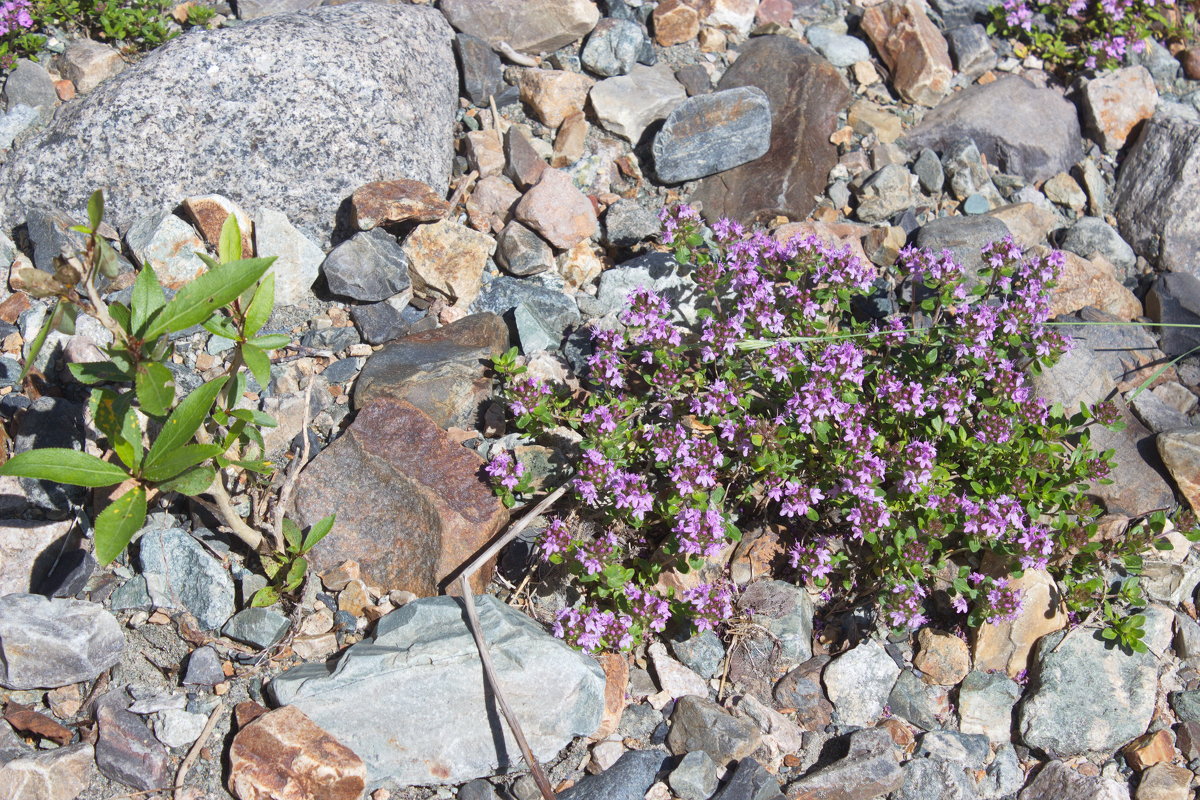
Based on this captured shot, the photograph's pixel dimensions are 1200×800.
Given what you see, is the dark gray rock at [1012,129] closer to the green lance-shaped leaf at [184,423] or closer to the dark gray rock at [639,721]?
the dark gray rock at [639,721]

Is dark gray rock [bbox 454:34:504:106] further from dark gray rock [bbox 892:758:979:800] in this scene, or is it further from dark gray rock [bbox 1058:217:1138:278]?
dark gray rock [bbox 892:758:979:800]

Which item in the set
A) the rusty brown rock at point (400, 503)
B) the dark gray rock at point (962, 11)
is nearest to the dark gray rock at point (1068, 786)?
the rusty brown rock at point (400, 503)

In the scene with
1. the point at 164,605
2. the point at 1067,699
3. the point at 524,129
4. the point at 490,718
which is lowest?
the point at 1067,699

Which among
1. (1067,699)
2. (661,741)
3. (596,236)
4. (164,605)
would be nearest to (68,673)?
(164,605)

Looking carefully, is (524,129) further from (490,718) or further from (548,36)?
(490,718)

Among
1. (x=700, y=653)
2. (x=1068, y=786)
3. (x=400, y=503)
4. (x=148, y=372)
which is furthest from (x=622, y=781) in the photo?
(x=148, y=372)

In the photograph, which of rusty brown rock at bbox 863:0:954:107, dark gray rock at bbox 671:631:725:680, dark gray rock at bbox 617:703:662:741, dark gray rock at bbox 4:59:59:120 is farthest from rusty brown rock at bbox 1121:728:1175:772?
dark gray rock at bbox 4:59:59:120

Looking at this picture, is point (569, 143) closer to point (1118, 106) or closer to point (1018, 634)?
point (1018, 634)

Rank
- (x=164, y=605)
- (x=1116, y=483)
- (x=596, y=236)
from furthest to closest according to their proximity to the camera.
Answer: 1. (x=596, y=236)
2. (x=1116, y=483)
3. (x=164, y=605)
